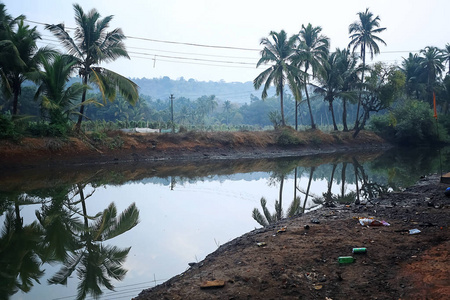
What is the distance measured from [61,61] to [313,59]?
69.1 feet

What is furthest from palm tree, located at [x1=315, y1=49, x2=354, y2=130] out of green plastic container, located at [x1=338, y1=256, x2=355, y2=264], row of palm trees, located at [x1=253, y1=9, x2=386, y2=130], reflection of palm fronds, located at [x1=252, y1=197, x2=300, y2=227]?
green plastic container, located at [x1=338, y1=256, x2=355, y2=264]

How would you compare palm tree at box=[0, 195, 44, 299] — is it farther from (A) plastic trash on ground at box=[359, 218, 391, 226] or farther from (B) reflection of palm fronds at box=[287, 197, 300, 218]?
(B) reflection of palm fronds at box=[287, 197, 300, 218]

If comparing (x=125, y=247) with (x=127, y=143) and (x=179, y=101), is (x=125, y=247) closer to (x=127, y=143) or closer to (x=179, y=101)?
(x=127, y=143)

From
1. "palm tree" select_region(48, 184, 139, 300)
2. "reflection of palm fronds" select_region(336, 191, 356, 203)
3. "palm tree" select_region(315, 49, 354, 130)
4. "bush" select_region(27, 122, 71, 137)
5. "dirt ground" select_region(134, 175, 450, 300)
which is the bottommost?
"reflection of palm fronds" select_region(336, 191, 356, 203)

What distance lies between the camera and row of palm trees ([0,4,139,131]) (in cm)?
1927

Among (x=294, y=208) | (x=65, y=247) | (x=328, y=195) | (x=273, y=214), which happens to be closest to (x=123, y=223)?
(x=65, y=247)

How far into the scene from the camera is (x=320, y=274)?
179 inches

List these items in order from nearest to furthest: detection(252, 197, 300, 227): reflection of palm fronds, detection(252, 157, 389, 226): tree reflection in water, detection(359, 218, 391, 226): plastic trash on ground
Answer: detection(359, 218, 391, 226): plastic trash on ground, detection(252, 197, 300, 227): reflection of palm fronds, detection(252, 157, 389, 226): tree reflection in water

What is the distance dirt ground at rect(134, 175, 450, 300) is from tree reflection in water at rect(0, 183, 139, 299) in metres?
1.28

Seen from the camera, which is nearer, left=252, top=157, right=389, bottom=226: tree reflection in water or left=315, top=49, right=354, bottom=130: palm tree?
left=252, top=157, right=389, bottom=226: tree reflection in water

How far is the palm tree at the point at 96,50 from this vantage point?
21.3 m

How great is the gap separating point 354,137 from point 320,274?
1395 inches

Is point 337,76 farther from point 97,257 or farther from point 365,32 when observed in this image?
point 97,257

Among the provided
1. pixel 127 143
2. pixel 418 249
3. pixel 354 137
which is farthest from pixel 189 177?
pixel 354 137
